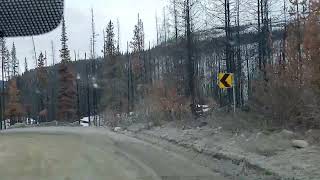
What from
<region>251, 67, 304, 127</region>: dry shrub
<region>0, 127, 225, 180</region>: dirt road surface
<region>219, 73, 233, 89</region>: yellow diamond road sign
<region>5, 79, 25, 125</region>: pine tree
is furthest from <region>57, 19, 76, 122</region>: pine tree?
<region>0, 127, 225, 180</region>: dirt road surface

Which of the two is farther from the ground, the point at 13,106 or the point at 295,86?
the point at 295,86

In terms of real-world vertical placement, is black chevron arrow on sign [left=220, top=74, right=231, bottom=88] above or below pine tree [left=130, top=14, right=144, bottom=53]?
below

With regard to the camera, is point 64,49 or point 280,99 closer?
point 280,99

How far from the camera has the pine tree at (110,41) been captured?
10275cm

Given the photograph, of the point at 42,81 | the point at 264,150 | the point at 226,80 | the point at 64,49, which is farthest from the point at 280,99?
the point at 42,81

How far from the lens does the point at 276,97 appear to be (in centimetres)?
2578

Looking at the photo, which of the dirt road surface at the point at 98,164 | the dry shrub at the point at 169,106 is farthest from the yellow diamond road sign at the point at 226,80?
the dry shrub at the point at 169,106

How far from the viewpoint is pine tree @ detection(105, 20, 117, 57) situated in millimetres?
102750

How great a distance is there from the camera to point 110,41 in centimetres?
10662

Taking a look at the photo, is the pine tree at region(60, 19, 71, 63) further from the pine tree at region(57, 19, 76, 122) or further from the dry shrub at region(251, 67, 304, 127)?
the dry shrub at region(251, 67, 304, 127)

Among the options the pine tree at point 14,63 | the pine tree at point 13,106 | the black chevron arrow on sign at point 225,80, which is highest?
the pine tree at point 14,63

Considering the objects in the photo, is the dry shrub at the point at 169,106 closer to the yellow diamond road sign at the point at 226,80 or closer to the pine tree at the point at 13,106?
the yellow diamond road sign at the point at 226,80

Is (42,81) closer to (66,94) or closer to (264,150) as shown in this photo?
(66,94)

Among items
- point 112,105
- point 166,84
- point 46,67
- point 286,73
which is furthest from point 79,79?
point 286,73
